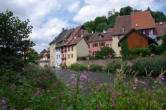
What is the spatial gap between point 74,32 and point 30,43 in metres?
46.4

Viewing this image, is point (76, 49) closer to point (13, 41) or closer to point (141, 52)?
point (141, 52)

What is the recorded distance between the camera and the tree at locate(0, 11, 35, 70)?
6840 millimetres

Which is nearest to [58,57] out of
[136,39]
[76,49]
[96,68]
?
[76,49]

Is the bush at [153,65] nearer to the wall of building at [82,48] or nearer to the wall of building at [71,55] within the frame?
the wall of building at [71,55]

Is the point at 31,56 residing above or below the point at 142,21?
below

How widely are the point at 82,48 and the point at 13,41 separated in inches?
1608

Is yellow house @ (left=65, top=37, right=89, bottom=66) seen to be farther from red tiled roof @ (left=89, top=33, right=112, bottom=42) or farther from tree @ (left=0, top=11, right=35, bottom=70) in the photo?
tree @ (left=0, top=11, right=35, bottom=70)

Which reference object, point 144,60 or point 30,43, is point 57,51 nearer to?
point 144,60

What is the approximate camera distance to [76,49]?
152 feet

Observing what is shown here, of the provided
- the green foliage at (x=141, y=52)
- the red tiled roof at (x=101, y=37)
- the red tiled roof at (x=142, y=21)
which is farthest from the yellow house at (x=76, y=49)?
the green foliage at (x=141, y=52)

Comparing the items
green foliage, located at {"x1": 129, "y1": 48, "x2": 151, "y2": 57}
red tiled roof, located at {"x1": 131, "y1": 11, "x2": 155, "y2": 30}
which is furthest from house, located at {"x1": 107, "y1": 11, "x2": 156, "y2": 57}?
green foliage, located at {"x1": 129, "y1": 48, "x2": 151, "y2": 57}

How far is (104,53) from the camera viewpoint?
35.5m

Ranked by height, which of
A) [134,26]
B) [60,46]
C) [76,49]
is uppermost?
[134,26]

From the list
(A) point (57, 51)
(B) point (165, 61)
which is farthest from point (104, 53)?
(A) point (57, 51)
